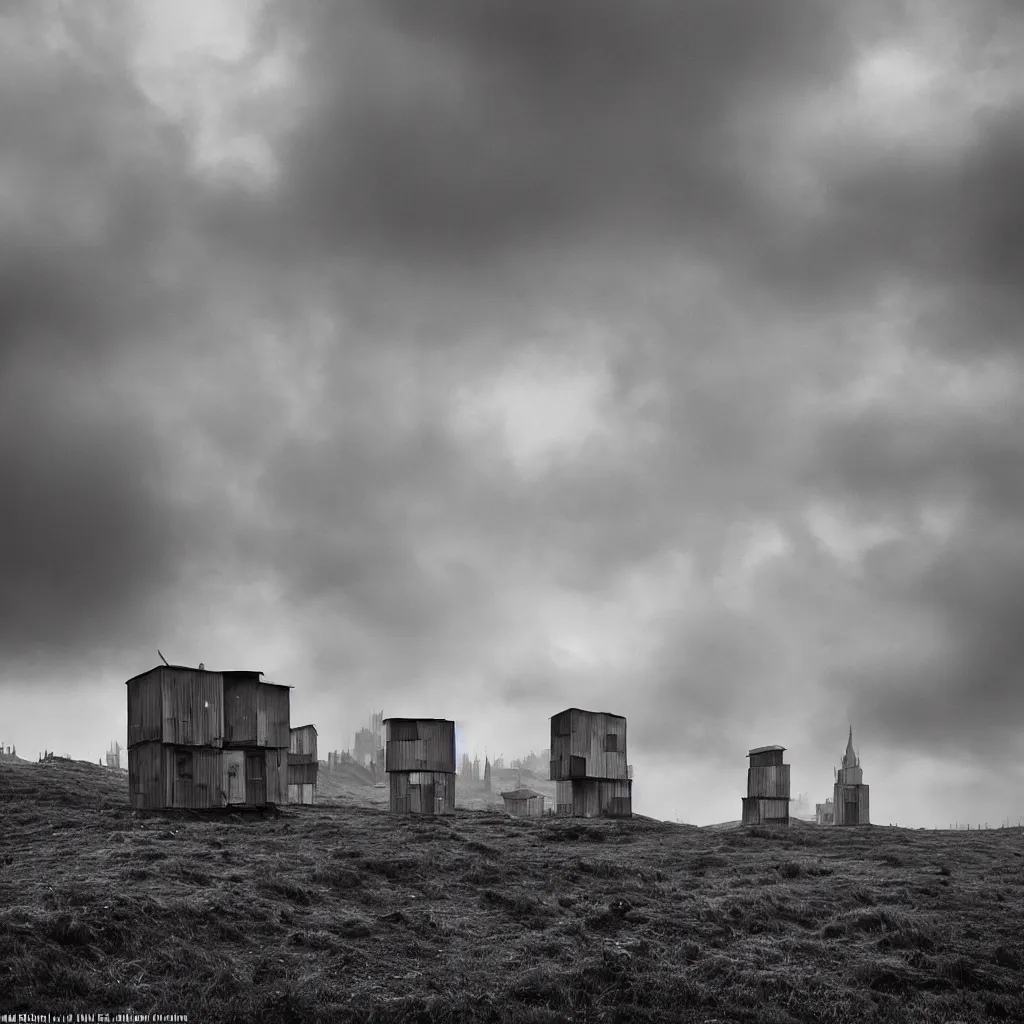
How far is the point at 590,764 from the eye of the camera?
5834 cm

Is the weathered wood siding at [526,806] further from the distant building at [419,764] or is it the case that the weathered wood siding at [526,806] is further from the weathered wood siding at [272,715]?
the weathered wood siding at [272,715]

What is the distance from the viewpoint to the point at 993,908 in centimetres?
2719

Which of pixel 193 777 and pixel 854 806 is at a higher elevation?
pixel 193 777

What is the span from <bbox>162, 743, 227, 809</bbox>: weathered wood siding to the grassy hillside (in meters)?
4.14

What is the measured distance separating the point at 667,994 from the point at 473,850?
1684cm

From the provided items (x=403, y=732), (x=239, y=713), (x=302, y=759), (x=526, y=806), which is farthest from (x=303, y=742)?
(x=526, y=806)

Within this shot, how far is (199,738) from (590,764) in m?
26.1

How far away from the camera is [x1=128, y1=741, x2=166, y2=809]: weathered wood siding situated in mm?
41062

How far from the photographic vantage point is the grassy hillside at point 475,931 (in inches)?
681

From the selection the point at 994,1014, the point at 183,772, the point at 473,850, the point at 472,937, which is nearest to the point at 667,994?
the point at 472,937

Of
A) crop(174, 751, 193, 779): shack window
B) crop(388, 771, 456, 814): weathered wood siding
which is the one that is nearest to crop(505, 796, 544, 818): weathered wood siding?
crop(388, 771, 456, 814): weathered wood siding

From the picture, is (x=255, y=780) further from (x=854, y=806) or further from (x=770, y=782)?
(x=854, y=806)

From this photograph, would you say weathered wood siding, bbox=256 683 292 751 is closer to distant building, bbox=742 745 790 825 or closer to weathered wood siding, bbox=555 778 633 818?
weathered wood siding, bbox=555 778 633 818

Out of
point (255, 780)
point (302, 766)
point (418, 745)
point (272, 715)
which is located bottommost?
point (302, 766)
